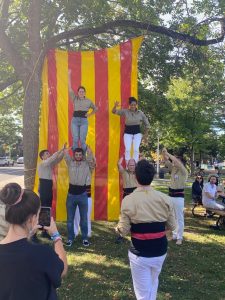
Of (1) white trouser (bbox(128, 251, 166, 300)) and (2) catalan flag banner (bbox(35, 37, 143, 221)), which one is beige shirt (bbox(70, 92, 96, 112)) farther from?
(1) white trouser (bbox(128, 251, 166, 300))

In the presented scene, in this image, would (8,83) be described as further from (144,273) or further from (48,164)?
(144,273)

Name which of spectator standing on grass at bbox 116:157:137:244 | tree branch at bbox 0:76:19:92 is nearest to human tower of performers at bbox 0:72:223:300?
spectator standing on grass at bbox 116:157:137:244

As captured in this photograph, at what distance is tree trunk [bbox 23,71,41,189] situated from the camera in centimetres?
887

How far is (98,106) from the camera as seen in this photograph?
9375mm

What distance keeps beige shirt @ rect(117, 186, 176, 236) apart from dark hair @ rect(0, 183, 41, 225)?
1.56 metres

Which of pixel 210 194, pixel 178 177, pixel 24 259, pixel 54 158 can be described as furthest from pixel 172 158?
pixel 24 259

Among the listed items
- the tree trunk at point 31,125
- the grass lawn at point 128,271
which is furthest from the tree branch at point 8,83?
the grass lawn at point 128,271

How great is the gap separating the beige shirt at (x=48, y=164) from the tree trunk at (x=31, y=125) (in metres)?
0.52

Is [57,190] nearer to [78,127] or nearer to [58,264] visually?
[78,127]

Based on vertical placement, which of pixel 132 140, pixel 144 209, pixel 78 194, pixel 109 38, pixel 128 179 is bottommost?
pixel 78 194

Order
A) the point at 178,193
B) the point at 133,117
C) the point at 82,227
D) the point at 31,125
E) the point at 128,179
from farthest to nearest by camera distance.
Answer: the point at 31,125
the point at 133,117
the point at 128,179
the point at 178,193
the point at 82,227

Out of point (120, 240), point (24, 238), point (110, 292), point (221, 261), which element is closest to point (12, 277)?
point (24, 238)

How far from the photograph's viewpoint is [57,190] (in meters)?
9.20

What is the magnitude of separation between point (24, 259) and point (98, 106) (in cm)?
731
